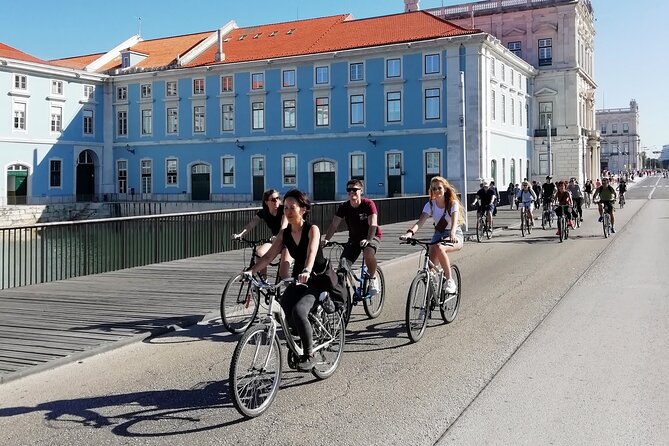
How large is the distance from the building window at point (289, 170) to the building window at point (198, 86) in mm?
9372

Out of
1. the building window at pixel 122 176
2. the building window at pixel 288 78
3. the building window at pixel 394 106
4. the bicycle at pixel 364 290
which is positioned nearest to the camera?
the bicycle at pixel 364 290

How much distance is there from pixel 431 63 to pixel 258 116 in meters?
14.2

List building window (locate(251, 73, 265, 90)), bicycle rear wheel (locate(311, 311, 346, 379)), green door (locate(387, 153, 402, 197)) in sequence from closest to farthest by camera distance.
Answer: bicycle rear wheel (locate(311, 311, 346, 379)), green door (locate(387, 153, 402, 197)), building window (locate(251, 73, 265, 90))

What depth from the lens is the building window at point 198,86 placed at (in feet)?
185

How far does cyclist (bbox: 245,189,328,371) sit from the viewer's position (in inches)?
237

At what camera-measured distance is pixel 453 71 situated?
4759 cm

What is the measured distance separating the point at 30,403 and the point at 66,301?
5382mm

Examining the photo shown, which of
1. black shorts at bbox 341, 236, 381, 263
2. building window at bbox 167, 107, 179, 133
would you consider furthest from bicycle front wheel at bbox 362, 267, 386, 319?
building window at bbox 167, 107, 179, 133

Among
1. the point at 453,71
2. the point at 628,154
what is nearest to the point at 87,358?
the point at 453,71

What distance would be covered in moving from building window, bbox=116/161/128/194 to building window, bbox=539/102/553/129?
121ft

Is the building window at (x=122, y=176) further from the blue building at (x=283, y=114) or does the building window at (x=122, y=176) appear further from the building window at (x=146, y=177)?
the building window at (x=146, y=177)

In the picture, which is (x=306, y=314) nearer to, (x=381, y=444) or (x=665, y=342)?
(x=381, y=444)

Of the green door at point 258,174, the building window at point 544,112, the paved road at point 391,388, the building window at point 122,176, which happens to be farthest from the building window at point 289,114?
the paved road at point 391,388

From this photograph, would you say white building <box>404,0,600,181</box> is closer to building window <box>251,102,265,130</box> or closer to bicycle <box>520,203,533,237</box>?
building window <box>251,102,265,130</box>
